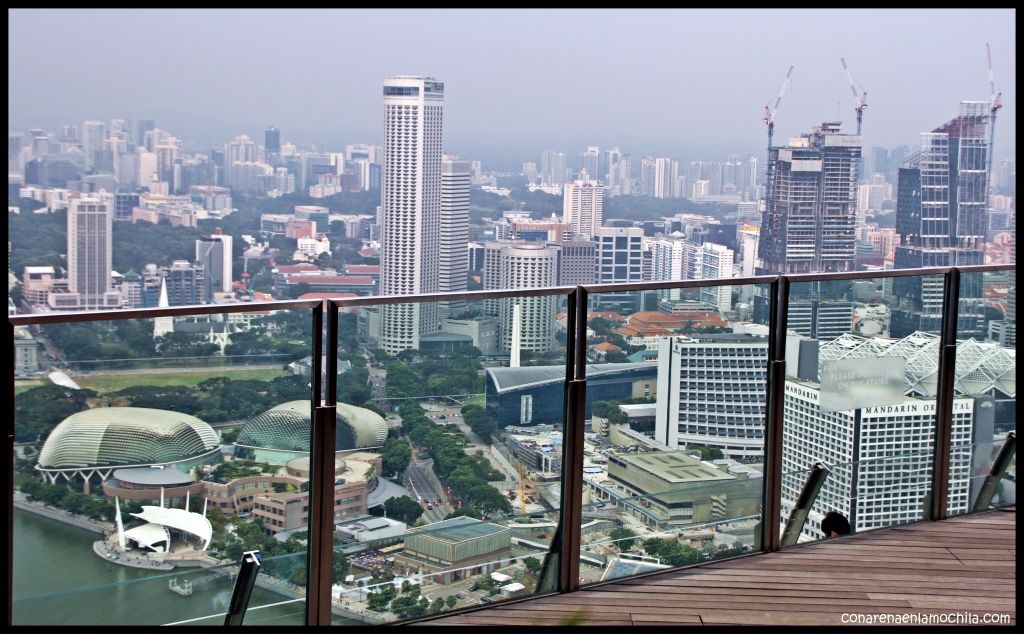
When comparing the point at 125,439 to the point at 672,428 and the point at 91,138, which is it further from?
the point at 91,138

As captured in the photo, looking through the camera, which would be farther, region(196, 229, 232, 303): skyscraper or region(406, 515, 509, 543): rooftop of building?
region(196, 229, 232, 303): skyscraper

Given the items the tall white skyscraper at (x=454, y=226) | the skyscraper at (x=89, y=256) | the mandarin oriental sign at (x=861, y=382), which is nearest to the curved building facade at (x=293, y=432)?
the mandarin oriental sign at (x=861, y=382)

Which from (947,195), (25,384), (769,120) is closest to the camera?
(25,384)

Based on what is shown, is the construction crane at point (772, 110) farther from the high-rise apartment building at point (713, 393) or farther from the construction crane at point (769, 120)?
the high-rise apartment building at point (713, 393)

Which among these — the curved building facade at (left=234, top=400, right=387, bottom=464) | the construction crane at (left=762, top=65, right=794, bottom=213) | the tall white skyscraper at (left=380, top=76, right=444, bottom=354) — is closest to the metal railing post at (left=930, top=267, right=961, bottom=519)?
the curved building facade at (left=234, top=400, right=387, bottom=464)

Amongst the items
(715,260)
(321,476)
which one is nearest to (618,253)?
(715,260)

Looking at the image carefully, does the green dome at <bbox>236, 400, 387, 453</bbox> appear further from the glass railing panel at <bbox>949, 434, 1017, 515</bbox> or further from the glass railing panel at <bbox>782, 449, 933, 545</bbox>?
the glass railing panel at <bbox>949, 434, 1017, 515</bbox>

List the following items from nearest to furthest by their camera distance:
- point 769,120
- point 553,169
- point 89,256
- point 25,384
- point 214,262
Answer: point 25,384
point 214,262
point 89,256
point 553,169
point 769,120
